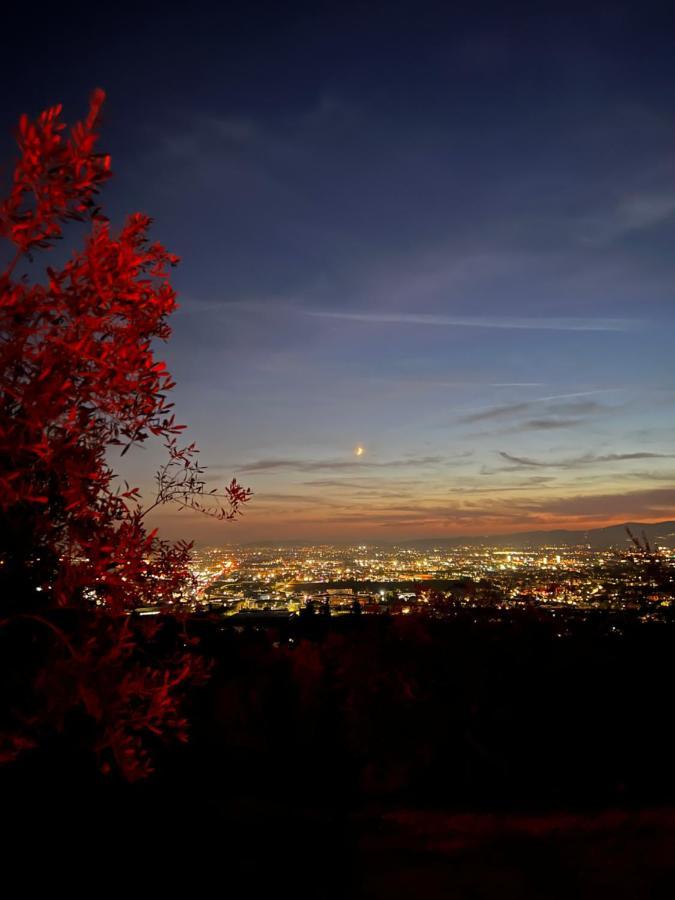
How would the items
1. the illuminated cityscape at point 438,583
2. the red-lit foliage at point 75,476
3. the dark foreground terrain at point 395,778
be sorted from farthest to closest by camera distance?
the illuminated cityscape at point 438,583
the dark foreground terrain at point 395,778
the red-lit foliage at point 75,476

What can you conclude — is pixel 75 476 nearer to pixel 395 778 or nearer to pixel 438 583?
pixel 395 778

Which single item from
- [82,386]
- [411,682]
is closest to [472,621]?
[411,682]

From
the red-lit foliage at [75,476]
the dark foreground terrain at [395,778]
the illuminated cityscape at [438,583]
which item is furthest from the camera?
the illuminated cityscape at [438,583]

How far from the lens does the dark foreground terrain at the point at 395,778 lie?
355 inches

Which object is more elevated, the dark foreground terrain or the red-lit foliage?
the red-lit foliage

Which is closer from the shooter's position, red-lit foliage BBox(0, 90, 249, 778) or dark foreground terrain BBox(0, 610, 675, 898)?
red-lit foliage BBox(0, 90, 249, 778)

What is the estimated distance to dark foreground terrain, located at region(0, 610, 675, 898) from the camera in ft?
29.6

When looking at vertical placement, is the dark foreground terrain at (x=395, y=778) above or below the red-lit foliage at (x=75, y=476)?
below

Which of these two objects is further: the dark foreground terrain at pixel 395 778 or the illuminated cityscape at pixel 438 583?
the illuminated cityscape at pixel 438 583

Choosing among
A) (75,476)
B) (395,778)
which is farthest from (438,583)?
(75,476)

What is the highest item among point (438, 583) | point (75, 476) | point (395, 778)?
point (75, 476)

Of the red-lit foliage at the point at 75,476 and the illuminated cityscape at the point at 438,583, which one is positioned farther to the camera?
the illuminated cityscape at the point at 438,583

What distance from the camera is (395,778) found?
55.7ft

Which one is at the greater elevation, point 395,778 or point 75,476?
point 75,476
